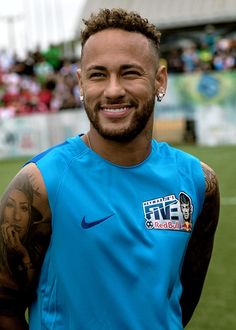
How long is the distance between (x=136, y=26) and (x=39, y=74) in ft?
75.6

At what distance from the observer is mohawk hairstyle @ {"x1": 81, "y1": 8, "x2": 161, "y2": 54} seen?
2305 mm

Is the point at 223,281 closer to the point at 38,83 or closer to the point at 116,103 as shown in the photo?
the point at 116,103

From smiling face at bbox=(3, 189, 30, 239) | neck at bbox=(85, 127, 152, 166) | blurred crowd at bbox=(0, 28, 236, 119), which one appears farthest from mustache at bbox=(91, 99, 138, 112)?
blurred crowd at bbox=(0, 28, 236, 119)

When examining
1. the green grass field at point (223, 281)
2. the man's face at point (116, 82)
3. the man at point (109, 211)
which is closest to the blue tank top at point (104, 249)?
the man at point (109, 211)

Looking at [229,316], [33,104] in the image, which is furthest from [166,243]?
[33,104]

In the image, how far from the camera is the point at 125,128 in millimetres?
2311

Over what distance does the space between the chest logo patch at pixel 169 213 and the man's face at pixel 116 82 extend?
0.81 ft

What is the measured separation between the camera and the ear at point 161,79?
2.44 metres

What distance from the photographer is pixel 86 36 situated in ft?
7.69

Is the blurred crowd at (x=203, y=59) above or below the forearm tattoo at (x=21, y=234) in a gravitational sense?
below

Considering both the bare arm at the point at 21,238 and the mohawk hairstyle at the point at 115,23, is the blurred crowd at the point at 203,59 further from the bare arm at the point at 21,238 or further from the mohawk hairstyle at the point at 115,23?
the bare arm at the point at 21,238

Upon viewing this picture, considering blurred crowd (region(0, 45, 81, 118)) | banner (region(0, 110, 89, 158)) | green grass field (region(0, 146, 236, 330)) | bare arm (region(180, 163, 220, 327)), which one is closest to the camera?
bare arm (region(180, 163, 220, 327))

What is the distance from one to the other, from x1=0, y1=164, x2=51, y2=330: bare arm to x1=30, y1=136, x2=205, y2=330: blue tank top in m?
0.04

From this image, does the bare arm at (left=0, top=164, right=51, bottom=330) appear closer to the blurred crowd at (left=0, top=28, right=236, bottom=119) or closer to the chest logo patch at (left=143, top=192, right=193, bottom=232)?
the chest logo patch at (left=143, top=192, right=193, bottom=232)
